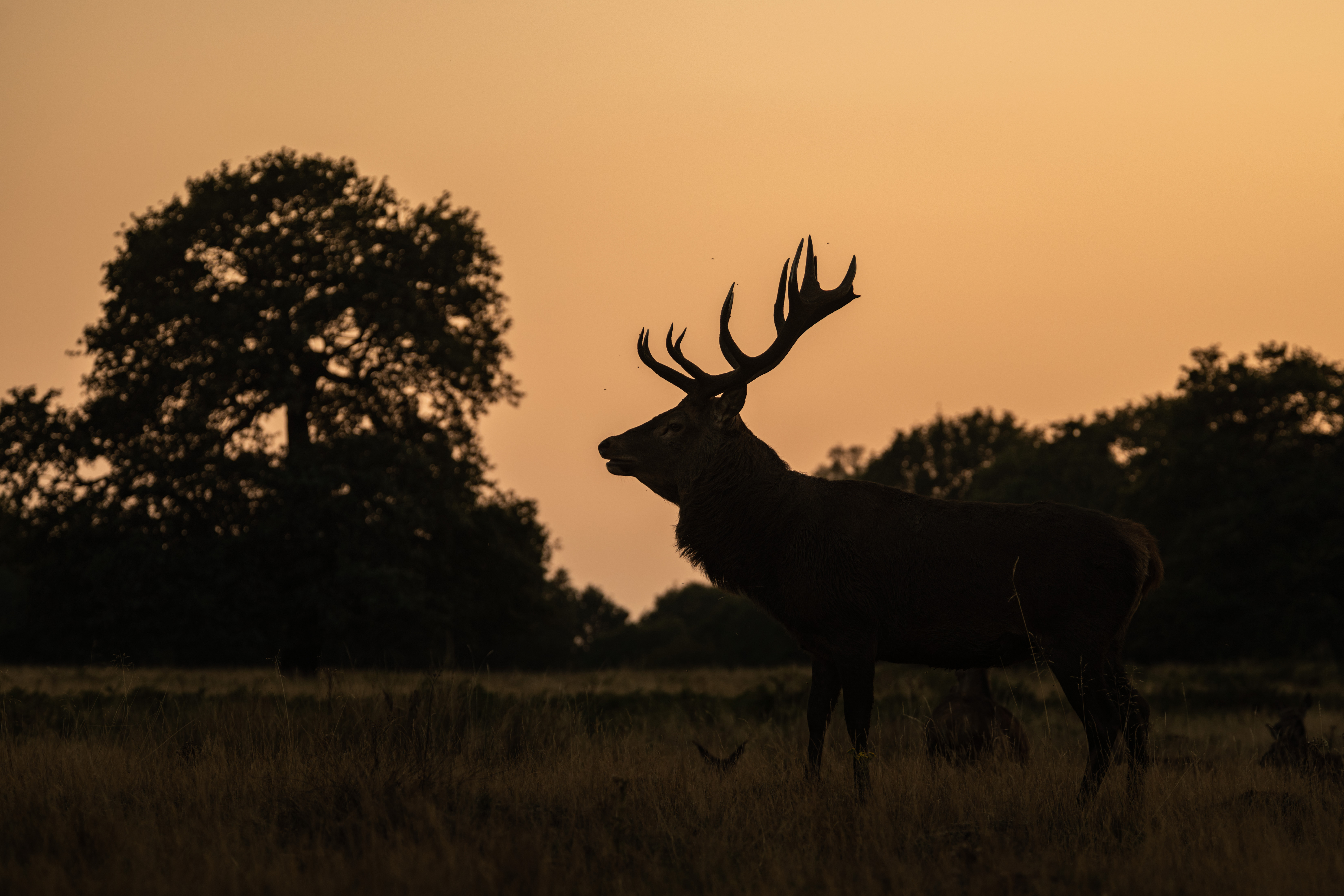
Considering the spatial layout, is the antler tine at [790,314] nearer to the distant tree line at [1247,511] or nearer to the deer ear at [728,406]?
the deer ear at [728,406]

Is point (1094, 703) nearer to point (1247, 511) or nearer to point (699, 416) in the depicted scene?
point (699, 416)

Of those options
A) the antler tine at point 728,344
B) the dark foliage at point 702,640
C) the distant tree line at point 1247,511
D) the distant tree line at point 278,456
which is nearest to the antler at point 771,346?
the antler tine at point 728,344

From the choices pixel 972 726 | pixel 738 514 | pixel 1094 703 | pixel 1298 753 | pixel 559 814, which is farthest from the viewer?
pixel 972 726

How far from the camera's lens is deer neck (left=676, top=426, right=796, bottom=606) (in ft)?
23.6

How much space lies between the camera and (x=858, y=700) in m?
6.64

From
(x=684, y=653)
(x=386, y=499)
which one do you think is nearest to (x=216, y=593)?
(x=386, y=499)

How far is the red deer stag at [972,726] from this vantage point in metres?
8.20

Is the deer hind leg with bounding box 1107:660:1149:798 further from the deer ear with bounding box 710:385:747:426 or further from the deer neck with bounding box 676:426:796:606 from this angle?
the deer ear with bounding box 710:385:747:426

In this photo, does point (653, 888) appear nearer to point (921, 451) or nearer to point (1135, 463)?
point (1135, 463)

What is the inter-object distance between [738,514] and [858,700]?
4.67ft

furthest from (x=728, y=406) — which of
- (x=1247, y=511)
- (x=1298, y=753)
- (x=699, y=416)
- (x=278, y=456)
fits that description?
(x=1247, y=511)

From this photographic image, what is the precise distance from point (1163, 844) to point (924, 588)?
78.5 inches

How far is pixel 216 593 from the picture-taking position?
22.6 metres

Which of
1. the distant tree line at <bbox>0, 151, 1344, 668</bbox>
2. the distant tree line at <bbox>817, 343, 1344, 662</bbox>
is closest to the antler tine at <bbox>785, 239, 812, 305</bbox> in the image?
the distant tree line at <bbox>0, 151, 1344, 668</bbox>
